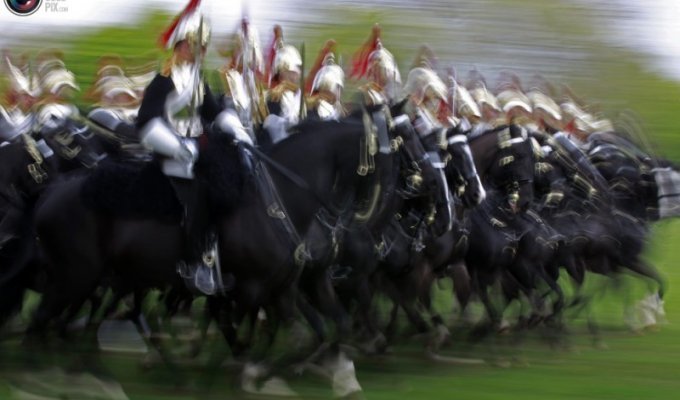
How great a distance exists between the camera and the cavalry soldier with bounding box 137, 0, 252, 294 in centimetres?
757

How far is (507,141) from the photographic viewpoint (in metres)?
10.4

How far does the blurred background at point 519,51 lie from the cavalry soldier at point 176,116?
6.14 ft

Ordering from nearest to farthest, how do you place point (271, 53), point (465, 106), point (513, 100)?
point (271, 53), point (465, 106), point (513, 100)

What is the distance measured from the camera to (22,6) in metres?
16.6

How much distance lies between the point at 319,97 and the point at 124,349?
2.54 meters

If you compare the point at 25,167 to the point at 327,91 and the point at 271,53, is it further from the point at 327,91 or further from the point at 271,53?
the point at 327,91

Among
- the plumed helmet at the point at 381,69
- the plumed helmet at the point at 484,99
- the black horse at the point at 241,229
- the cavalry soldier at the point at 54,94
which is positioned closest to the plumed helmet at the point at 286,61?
the plumed helmet at the point at 381,69

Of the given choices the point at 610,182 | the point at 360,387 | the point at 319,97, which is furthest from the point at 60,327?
the point at 610,182

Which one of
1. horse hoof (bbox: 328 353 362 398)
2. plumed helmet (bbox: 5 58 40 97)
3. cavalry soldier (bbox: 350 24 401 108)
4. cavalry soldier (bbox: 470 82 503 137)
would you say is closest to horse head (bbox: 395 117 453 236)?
A: horse hoof (bbox: 328 353 362 398)

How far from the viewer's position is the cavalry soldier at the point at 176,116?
7566 millimetres

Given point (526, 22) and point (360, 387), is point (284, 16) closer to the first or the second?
point (526, 22)

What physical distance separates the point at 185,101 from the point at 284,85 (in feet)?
8.38

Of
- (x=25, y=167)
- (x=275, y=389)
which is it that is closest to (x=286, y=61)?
(x=25, y=167)

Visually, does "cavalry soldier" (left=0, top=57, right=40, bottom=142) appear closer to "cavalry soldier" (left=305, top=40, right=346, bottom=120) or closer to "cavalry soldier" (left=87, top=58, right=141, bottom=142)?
"cavalry soldier" (left=87, top=58, right=141, bottom=142)
